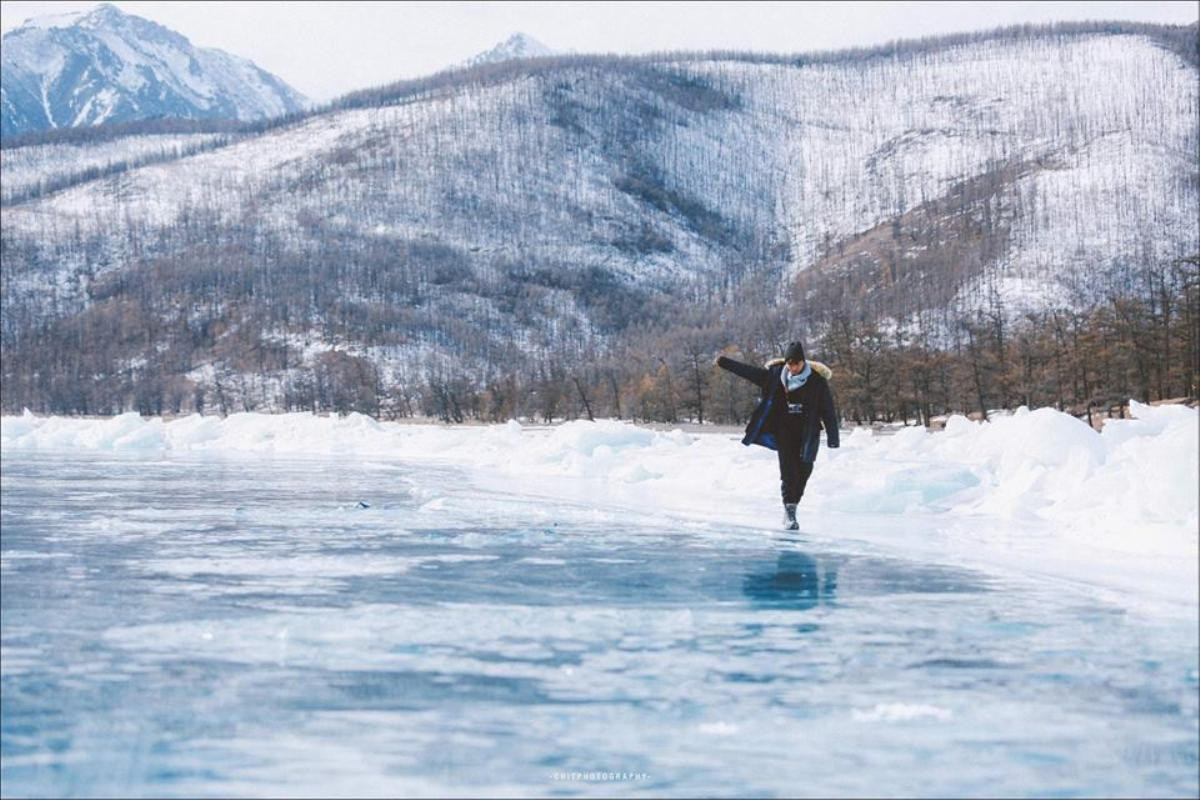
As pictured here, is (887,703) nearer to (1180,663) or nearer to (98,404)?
(1180,663)

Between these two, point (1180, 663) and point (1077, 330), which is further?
point (1077, 330)

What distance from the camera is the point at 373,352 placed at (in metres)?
165

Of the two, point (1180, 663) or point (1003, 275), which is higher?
point (1003, 275)

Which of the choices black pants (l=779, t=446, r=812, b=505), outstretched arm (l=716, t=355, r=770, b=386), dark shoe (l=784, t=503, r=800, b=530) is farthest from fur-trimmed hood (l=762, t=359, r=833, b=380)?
dark shoe (l=784, t=503, r=800, b=530)

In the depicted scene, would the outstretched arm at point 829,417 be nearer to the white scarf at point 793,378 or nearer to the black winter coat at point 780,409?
the black winter coat at point 780,409

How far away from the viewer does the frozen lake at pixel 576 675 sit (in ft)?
16.2

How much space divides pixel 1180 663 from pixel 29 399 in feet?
547

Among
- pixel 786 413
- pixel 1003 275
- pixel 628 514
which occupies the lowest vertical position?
pixel 628 514

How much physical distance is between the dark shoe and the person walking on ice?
0.40 meters

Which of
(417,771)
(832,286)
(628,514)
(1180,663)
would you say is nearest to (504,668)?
(417,771)

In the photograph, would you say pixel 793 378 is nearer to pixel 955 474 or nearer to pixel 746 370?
pixel 746 370

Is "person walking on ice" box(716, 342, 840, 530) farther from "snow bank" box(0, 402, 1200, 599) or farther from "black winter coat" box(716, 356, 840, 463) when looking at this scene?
"snow bank" box(0, 402, 1200, 599)

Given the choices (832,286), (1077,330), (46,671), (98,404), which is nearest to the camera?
(46,671)

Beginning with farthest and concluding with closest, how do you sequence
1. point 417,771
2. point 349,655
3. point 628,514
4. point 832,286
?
point 832,286
point 628,514
point 349,655
point 417,771
